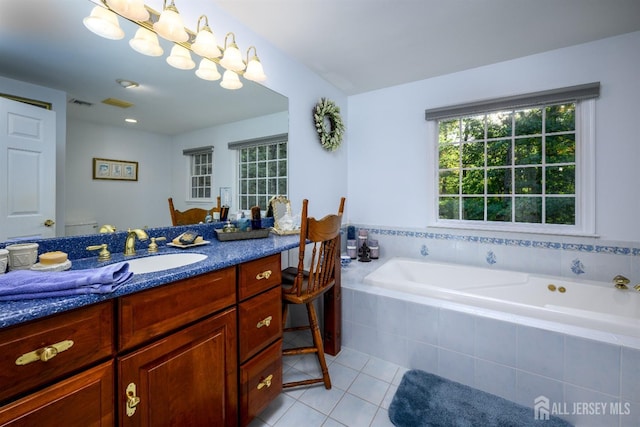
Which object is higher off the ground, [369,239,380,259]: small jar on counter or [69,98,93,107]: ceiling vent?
[69,98,93,107]: ceiling vent

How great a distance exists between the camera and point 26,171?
1.05 meters

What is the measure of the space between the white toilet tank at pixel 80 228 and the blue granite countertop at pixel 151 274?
40 millimetres

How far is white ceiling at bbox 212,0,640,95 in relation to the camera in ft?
5.49

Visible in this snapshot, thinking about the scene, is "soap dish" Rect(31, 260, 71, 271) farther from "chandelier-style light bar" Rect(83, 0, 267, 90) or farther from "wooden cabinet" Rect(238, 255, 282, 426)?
"chandelier-style light bar" Rect(83, 0, 267, 90)

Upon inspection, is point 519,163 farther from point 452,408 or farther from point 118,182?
point 118,182

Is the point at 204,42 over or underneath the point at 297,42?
underneath

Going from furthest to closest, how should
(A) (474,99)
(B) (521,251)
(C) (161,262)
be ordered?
1. (A) (474,99)
2. (B) (521,251)
3. (C) (161,262)

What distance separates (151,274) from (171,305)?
128 millimetres

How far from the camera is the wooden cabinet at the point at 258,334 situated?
1234 mm

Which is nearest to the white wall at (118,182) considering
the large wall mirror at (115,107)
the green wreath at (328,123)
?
the large wall mirror at (115,107)

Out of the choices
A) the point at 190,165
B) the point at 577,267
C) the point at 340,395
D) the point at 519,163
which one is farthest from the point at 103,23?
the point at 577,267

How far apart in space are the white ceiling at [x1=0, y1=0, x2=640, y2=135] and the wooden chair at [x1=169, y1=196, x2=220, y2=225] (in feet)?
1.47

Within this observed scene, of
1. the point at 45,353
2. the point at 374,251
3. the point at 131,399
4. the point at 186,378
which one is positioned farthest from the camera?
the point at 374,251

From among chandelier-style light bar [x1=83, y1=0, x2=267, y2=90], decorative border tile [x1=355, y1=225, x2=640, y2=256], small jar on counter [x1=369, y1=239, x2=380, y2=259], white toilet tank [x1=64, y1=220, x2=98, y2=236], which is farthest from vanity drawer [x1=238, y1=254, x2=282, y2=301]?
decorative border tile [x1=355, y1=225, x2=640, y2=256]
